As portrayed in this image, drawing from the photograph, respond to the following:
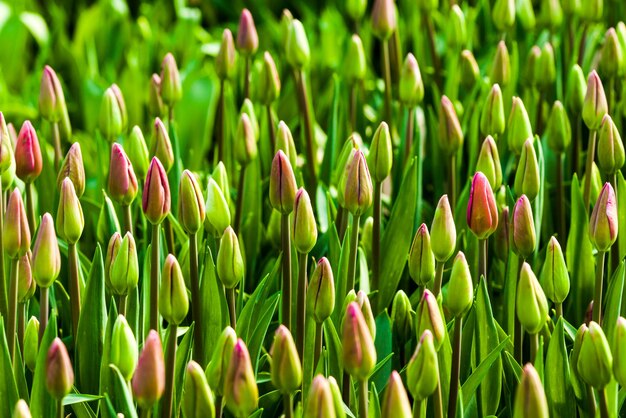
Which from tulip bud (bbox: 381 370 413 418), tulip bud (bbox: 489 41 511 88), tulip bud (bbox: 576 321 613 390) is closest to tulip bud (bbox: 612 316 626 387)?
tulip bud (bbox: 576 321 613 390)

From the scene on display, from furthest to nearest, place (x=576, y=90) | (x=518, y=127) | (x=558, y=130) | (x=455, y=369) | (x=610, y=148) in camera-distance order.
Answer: (x=576, y=90) → (x=558, y=130) → (x=518, y=127) → (x=610, y=148) → (x=455, y=369)

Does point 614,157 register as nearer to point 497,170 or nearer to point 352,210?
point 497,170

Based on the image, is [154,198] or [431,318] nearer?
[431,318]

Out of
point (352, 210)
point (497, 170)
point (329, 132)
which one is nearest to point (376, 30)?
point (329, 132)

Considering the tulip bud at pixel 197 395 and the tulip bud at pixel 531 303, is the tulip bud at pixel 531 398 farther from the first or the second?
the tulip bud at pixel 197 395

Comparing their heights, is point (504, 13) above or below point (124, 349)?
above

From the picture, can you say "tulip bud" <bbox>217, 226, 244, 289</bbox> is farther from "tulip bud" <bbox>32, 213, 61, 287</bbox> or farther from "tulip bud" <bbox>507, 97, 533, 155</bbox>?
"tulip bud" <bbox>507, 97, 533, 155</bbox>

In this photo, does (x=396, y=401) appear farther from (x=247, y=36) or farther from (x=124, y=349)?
(x=247, y=36)

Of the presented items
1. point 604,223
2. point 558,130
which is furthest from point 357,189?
point 558,130
